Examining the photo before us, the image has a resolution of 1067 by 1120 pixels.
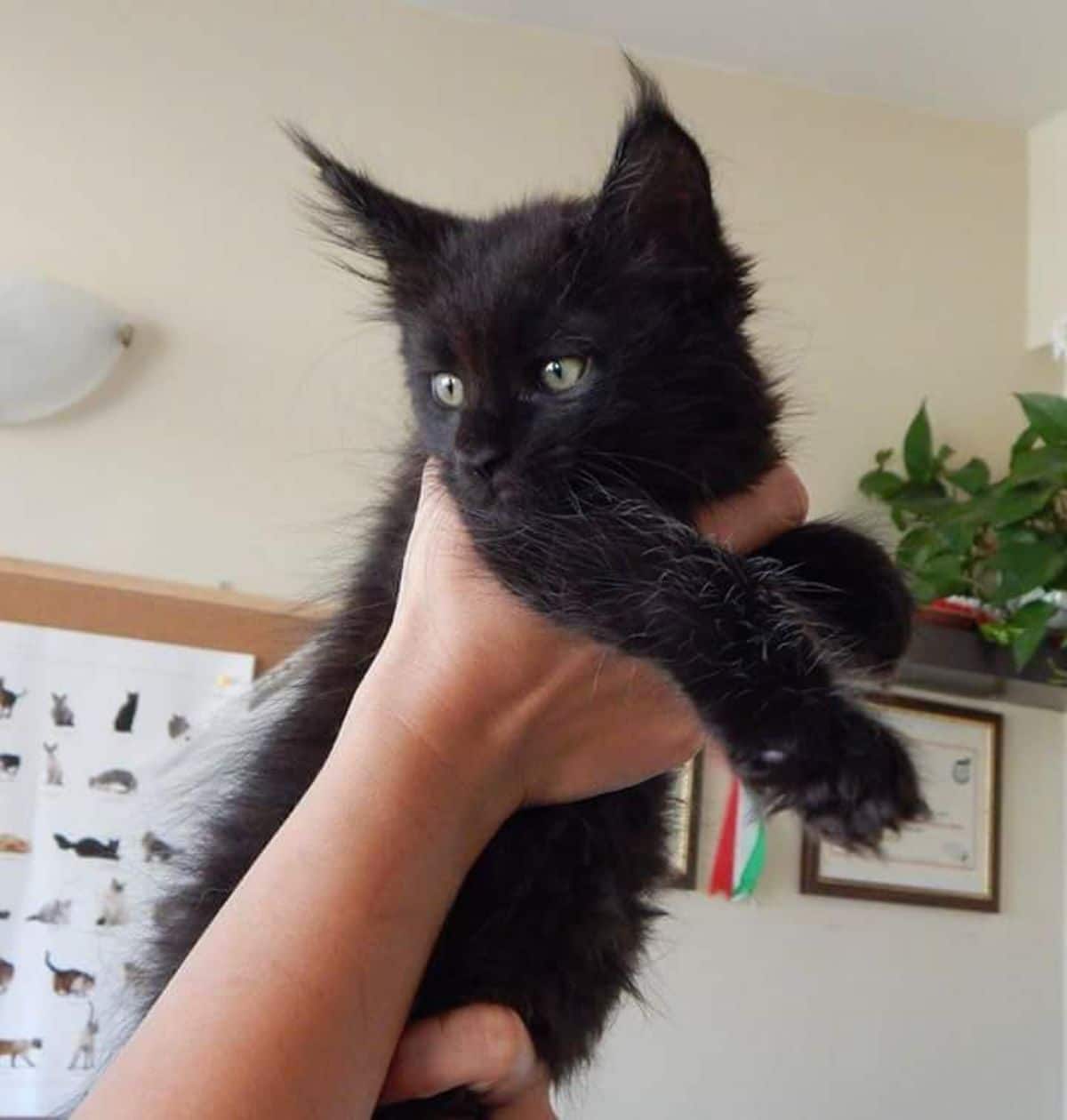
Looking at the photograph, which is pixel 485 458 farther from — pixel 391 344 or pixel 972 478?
pixel 972 478

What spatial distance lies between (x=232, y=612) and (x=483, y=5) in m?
1.27

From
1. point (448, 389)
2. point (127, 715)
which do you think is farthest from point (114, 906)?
point (448, 389)

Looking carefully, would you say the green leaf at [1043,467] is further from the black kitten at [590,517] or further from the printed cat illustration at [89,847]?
the printed cat illustration at [89,847]

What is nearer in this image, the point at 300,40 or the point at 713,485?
the point at 713,485

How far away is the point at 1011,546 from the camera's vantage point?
1990 millimetres

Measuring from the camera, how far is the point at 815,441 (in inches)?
91.3

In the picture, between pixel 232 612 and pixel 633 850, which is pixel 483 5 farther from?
pixel 633 850

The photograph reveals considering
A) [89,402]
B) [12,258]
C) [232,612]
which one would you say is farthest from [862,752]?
[12,258]

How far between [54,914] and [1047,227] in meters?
2.41

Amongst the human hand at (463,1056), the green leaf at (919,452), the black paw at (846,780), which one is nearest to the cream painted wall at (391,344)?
the green leaf at (919,452)

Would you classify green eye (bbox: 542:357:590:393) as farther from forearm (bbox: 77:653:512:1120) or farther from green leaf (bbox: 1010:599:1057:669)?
green leaf (bbox: 1010:599:1057:669)

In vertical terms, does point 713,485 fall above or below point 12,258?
below

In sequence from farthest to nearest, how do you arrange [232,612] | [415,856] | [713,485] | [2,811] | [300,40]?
[300,40] → [232,612] → [2,811] → [713,485] → [415,856]

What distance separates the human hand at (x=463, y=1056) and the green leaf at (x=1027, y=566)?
4.61 feet
